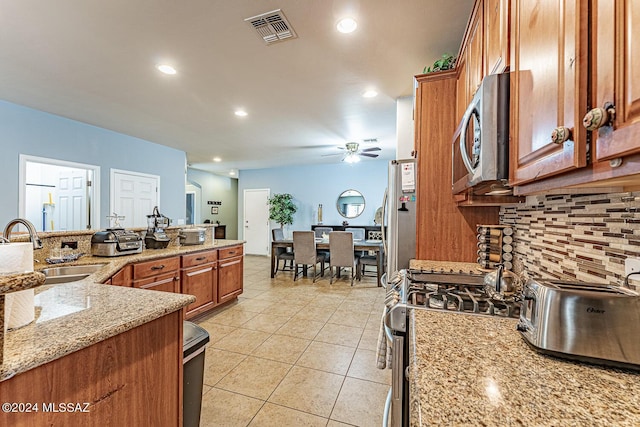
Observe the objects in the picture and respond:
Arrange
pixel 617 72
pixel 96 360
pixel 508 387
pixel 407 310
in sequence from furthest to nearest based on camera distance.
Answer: pixel 407 310
pixel 96 360
pixel 508 387
pixel 617 72

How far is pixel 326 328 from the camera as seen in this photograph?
2.91 metres

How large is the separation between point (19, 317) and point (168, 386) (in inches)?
20.7

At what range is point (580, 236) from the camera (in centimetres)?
102

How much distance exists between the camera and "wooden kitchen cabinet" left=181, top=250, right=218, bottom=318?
290 centimetres

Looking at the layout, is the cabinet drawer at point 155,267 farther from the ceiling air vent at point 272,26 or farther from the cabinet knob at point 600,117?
the cabinet knob at point 600,117

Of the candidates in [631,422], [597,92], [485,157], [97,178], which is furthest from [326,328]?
[97,178]

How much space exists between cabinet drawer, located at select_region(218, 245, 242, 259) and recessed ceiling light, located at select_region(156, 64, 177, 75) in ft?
6.31

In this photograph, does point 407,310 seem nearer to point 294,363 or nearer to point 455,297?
point 455,297

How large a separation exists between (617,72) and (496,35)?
81 centimetres

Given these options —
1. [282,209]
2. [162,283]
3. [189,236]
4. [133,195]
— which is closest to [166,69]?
[189,236]

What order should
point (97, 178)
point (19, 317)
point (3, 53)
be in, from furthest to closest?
point (97, 178)
point (3, 53)
point (19, 317)

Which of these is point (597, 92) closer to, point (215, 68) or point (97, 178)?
point (215, 68)

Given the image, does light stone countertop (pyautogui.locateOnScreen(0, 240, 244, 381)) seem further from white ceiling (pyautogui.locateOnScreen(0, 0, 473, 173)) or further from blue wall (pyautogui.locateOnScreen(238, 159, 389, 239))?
blue wall (pyautogui.locateOnScreen(238, 159, 389, 239))

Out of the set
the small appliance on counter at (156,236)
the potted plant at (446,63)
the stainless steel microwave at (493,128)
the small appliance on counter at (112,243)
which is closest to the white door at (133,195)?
the small appliance on counter at (156,236)
